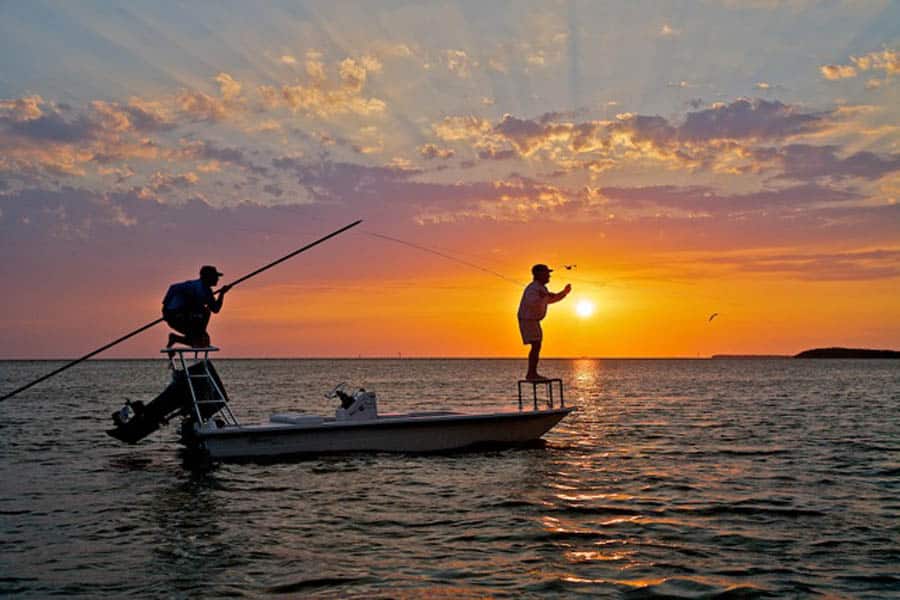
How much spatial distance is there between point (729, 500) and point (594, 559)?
448 centimetres

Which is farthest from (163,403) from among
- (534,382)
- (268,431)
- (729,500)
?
(729,500)

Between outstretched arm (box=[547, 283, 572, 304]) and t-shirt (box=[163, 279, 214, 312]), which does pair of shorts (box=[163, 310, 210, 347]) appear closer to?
t-shirt (box=[163, 279, 214, 312])

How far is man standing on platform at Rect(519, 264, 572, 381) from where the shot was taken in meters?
17.7

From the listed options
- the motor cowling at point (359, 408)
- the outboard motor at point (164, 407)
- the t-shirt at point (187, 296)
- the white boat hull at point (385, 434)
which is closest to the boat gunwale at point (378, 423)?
the white boat hull at point (385, 434)

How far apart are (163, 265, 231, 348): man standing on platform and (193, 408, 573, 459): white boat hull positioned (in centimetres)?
188

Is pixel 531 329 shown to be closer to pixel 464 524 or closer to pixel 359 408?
pixel 359 408

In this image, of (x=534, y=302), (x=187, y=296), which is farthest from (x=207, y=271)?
(x=534, y=302)

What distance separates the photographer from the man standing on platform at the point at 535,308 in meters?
17.7

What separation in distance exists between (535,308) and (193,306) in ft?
23.0

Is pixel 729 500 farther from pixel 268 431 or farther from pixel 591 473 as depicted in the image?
pixel 268 431

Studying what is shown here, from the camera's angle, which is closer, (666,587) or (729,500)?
(666,587)

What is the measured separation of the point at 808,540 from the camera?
10.2 m

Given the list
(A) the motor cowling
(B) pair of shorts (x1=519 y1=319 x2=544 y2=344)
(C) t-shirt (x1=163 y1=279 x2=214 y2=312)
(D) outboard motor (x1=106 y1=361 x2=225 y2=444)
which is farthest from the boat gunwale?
(C) t-shirt (x1=163 y1=279 x2=214 y2=312)

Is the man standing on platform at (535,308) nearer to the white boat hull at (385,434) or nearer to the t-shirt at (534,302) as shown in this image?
the t-shirt at (534,302)
